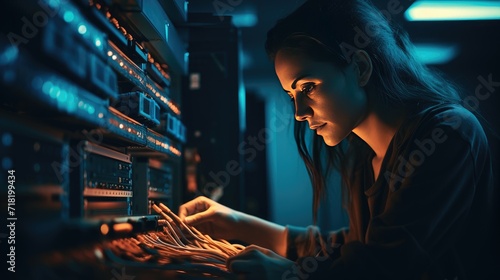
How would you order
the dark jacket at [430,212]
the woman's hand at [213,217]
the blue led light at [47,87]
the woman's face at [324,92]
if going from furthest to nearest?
the woman's hand at [213,217] → the woman's face at [324,92] → the dark jacket at [430,212] → the blue led light at [47,87]

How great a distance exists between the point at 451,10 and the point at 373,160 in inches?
18.0

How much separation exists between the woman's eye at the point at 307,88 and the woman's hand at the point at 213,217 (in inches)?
15.7

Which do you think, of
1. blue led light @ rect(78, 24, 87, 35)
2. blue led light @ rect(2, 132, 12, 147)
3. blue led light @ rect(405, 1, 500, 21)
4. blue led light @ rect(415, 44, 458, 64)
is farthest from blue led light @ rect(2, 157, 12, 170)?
blue led light @ rect(415, 44, 458, 64)

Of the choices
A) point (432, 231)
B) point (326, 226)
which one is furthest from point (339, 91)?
point (326, 226)

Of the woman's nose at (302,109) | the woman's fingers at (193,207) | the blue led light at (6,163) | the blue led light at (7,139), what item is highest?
the woman's nose at (302,109)

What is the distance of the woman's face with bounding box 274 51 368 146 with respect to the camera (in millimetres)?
978

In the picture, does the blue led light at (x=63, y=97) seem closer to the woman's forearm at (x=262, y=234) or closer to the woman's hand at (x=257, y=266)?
the woman's hand at (x=257, y=266)

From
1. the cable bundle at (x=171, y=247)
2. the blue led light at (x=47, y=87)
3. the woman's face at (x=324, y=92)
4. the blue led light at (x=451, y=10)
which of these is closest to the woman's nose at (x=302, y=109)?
the woman's face at (x=324, y=92)

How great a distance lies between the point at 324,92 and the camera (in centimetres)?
98

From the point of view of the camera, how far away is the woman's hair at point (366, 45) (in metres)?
0.99

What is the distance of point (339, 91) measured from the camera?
1.00 m

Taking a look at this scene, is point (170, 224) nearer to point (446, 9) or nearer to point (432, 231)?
point (432, 231)

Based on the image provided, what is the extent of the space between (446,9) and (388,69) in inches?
14.4

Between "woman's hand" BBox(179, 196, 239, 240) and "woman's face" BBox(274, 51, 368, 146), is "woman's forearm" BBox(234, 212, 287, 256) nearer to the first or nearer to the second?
"woman's hand" BBox(179, 196, 239, 240)
